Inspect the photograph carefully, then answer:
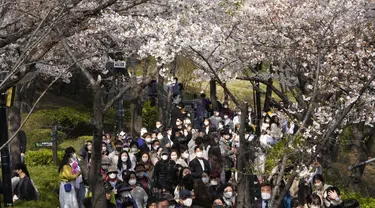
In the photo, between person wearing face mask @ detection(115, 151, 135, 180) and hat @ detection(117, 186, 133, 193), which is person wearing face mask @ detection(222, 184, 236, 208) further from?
person wearing face mask @ detection(115, 151, 135, 180)

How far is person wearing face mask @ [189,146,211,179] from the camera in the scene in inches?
569

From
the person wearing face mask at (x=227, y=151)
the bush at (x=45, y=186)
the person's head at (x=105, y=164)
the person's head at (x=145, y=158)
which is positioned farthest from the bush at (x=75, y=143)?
the person's head at (x=105, y=164)

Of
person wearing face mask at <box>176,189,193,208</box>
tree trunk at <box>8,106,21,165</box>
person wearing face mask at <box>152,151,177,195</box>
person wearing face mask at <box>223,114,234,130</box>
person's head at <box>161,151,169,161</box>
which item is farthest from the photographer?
person wearing face mask at <box>223,114,234,130</box>

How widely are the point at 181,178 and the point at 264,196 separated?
2.52 metres

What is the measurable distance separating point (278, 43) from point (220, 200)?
9.23 metres

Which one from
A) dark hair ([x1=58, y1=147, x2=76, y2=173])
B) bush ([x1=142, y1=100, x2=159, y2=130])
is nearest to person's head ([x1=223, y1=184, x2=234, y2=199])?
dark hair ([x1=58, y1=147, x2=76, y2=173])

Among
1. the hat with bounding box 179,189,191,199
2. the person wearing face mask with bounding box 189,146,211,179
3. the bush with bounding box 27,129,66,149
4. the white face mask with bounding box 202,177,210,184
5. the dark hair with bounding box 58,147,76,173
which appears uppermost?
the bush with bounding box 27,129,66,149

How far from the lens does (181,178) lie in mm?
13008

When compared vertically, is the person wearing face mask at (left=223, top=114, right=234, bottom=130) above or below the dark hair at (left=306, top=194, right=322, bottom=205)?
above

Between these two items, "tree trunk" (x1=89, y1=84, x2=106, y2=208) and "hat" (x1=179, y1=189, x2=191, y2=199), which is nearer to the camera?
"tree trunk" (x1=89, y1=84, x2=106, y2=208)

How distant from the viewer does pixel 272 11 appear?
1988 cm

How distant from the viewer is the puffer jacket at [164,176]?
44.9 feet

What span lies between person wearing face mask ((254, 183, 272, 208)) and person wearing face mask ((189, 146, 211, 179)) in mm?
2959

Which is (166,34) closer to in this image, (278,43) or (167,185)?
(167,185)
